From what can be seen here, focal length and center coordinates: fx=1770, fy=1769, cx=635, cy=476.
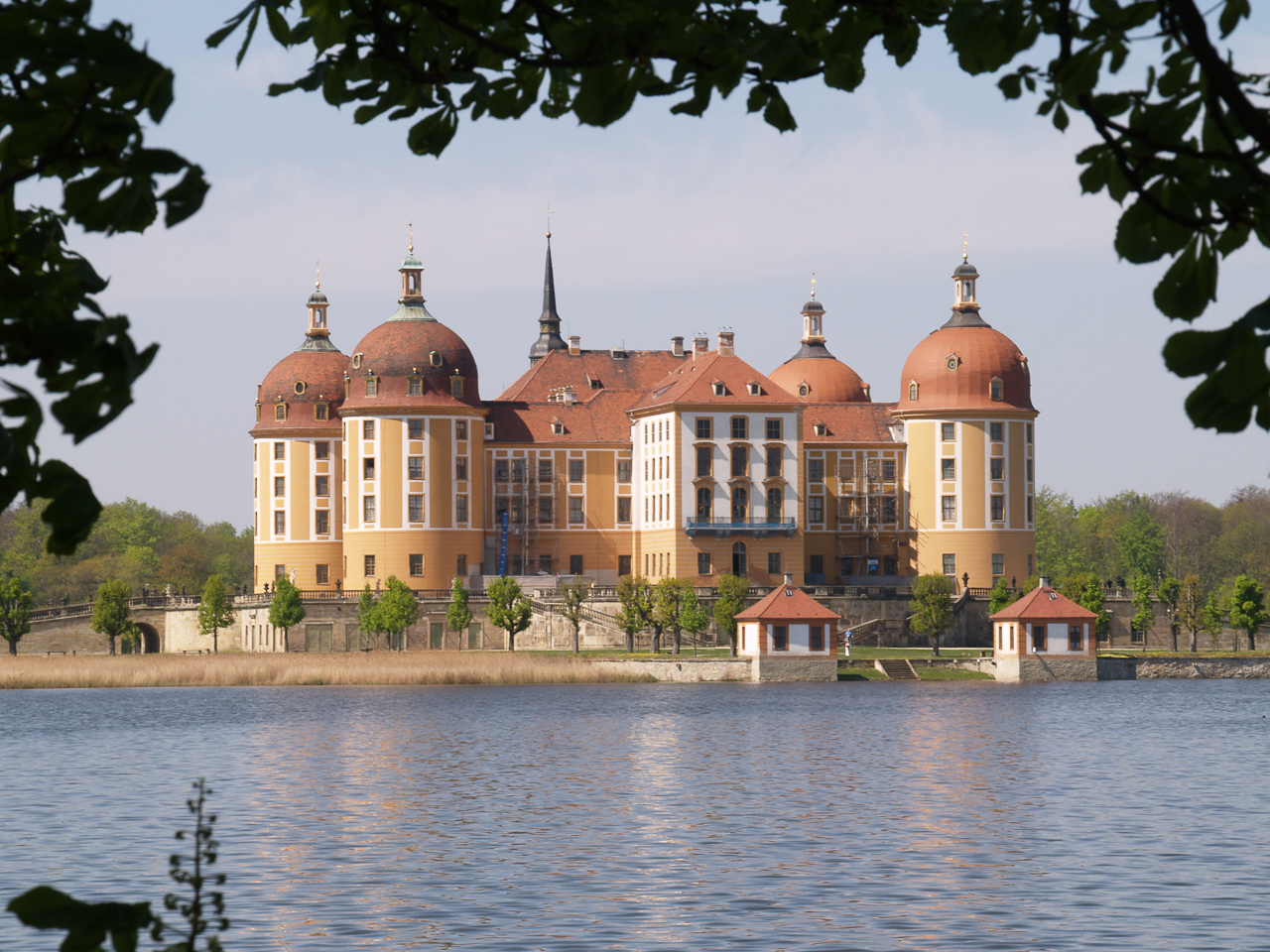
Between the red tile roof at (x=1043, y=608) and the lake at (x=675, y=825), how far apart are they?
16937mm

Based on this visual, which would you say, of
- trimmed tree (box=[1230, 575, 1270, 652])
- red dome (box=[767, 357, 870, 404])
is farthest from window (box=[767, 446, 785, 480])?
trimmed tree (box=[1230, 575, 1270, 652])

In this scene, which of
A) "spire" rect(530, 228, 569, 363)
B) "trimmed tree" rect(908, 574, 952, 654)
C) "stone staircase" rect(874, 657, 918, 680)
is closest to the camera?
"stone staircase" rect(874, 657, 918, 680)

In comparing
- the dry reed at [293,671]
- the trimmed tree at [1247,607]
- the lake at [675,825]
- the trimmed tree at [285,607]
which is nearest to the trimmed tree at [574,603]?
the dry reed at [293,671]

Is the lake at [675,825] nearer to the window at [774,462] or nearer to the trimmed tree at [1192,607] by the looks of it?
the trimmed tree at [1192,607]

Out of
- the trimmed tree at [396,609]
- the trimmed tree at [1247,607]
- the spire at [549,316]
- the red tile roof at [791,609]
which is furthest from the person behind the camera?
the spire at [549,316]

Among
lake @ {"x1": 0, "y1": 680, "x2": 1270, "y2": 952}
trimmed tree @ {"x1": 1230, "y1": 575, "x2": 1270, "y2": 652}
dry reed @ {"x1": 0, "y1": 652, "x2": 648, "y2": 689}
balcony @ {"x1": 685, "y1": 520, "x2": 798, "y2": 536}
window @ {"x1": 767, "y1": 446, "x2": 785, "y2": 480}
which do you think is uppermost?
window @ {"x1": 767, "y1": 446, "x2": 785, "y2": 480}

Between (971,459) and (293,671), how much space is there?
43.2 m

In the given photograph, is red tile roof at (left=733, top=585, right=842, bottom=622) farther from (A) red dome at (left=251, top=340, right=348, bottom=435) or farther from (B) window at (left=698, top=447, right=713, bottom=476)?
(A) red dome at (left=251, top=340, right=348, bottom=435)

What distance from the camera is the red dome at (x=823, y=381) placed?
11569 centimetres

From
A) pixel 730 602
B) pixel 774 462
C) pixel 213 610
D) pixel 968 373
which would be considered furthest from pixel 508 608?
pixel 968 373

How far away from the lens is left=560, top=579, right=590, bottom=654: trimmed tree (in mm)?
90375

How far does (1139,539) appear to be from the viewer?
14050cm

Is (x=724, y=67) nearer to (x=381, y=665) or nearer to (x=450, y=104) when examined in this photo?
(x=450, y=104)

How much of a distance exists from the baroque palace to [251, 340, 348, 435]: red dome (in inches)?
5.3
